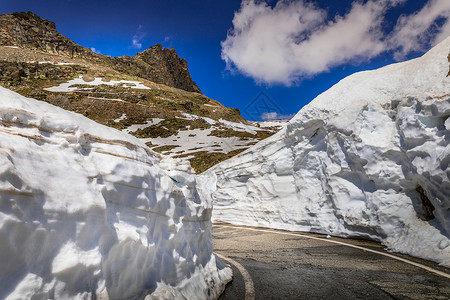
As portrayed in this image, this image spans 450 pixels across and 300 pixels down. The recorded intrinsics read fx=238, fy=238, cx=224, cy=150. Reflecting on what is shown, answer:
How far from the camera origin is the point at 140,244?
378cm

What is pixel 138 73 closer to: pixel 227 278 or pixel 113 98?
pixel 113 98

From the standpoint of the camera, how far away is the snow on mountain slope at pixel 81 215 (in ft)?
8.30

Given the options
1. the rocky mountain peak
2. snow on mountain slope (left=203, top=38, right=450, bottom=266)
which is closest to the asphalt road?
snow on mountain slope (left=203, top=38, right=450, bottom=266)

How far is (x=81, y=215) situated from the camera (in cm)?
306

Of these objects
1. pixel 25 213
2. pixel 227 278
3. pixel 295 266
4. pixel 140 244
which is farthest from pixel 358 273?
pixel 25 213

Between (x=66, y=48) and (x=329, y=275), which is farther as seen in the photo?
(x=66, y=48)

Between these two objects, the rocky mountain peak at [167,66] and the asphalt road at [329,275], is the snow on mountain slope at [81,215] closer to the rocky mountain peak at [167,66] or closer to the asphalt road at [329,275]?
the asphalt road at [329,275]

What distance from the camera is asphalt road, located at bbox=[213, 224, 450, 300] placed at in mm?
5094

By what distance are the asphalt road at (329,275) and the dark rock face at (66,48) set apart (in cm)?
13175

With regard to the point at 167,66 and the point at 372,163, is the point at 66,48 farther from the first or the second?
the point at 372,163

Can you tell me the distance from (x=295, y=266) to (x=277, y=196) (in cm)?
926

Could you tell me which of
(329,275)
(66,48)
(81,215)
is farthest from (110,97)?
(81,215)

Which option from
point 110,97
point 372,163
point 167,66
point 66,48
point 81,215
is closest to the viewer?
point 81,215

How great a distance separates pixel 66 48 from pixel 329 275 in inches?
5596
